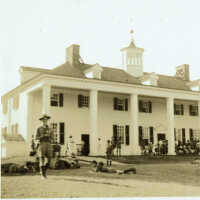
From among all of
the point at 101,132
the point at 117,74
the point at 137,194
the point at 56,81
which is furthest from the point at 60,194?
the point at 117,74

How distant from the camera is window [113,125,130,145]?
24489 mm

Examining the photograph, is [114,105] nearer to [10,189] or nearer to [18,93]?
[18,93]

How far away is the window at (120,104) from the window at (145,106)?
151 centimetres

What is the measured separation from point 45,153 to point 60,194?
212 cm

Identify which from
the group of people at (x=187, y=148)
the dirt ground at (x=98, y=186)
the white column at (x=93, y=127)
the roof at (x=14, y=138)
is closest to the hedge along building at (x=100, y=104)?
the white column at (x=93, y=127)

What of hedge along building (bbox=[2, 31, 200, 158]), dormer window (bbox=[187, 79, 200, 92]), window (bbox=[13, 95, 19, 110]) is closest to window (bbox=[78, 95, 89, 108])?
hedge along building (bbox=[2, 31, 200, 158])

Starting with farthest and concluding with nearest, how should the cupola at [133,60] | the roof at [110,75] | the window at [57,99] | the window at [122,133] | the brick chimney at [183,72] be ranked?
the brick chimney at [183,72] → the cupola at [133,60] → the window at [122,133] → the roof at [110,75] → the window at [57,99]

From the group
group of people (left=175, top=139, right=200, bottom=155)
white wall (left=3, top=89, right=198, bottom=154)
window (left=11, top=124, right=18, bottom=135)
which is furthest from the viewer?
group of people (left=175, top=139, right=200, bottom=155)

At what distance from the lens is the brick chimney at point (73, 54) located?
80.8ft

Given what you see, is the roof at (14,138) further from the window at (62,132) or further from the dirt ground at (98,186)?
the dirt ground at (98,186)

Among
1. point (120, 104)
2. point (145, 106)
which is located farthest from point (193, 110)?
point (120, 104)

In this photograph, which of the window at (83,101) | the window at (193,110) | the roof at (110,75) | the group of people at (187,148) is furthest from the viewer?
the window at (193,110)

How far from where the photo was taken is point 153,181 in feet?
36.0

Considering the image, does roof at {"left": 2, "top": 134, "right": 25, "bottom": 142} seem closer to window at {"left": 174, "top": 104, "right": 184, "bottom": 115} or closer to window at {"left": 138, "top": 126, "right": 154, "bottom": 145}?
window at {"left": 138, "top": 126, "right": 154, "bottom": 145}
